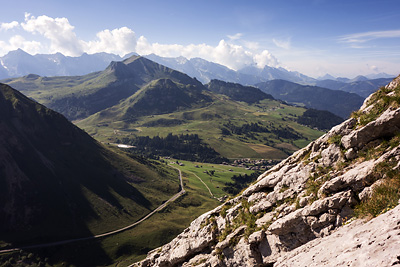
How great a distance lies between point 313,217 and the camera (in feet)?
63.0

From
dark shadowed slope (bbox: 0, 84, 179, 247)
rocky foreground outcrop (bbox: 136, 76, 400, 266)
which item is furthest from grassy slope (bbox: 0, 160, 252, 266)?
rocky foreground outcrop (bbox: 136, 76, 400, 266)

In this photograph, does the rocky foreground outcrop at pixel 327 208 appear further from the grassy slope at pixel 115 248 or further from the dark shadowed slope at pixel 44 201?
the dark shadowed slope at pixel 44 201

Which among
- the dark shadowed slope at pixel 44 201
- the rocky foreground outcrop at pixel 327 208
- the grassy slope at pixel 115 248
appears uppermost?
the rocky foreground outcrop at pixel 327 208

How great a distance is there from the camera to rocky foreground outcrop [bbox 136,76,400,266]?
14.2 m

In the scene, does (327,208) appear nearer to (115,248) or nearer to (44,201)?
(115,248)

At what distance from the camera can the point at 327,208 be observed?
18.7 meters

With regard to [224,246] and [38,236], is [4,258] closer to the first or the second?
[38,236]

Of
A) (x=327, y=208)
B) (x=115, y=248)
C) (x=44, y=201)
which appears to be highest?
(x=327, y=208)

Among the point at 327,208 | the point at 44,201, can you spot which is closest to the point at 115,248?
the point at 44,201

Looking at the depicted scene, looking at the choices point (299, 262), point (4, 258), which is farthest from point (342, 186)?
point (4, 258)

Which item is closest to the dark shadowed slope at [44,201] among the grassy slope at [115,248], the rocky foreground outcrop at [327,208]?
the grassy slope at [115,248]

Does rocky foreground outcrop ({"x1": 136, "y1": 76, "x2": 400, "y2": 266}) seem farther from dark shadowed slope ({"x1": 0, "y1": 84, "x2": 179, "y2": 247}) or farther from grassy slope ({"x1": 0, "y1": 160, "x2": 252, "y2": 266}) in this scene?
dark shadowed slope ({"x1": 0, "y1": 84, "x2": 179, "y2": 247})

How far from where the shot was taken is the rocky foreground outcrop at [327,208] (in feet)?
46.7

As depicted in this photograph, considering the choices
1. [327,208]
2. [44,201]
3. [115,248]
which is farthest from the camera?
[44,201]
